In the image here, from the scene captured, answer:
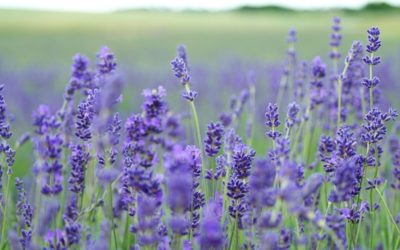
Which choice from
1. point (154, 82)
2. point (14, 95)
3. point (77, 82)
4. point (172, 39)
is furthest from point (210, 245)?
point (172, 39)

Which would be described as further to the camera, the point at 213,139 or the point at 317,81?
the point at 317,81

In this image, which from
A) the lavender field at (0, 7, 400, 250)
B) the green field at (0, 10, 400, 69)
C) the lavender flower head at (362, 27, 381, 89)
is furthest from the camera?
the green field at (0, 10, 400, 69)

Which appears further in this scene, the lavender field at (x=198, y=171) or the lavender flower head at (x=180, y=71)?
the lavender flower head at (x=180, y=71)

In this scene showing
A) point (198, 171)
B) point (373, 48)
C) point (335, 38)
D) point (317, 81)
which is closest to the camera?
point (198, 171)

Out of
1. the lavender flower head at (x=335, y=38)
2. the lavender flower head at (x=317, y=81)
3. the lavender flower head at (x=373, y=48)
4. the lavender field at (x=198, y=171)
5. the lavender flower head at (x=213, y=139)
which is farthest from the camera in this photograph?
the lavender flower head at (x=335, y=38)

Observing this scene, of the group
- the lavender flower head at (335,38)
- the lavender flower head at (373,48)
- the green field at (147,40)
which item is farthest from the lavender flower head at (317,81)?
the green field at (147,40)

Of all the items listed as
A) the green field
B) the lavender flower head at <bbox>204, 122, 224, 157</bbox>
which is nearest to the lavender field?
the lavender flower head at <bbox>204, 122, 224, 157</bbox>

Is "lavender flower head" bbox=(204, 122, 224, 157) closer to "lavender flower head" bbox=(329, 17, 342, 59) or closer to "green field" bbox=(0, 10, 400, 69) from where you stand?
"lavender flower head" bbox=(329, 17, 342, 59)

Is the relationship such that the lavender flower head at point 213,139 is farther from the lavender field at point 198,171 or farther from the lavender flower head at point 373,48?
the lavender flower head at point 373,48

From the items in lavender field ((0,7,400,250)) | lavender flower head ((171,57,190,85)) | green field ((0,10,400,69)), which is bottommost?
green field ((0,10,400,69))

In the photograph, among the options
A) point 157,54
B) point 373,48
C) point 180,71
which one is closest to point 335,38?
point 373,48

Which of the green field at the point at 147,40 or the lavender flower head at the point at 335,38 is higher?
the lavender flower head at the point at 335,38

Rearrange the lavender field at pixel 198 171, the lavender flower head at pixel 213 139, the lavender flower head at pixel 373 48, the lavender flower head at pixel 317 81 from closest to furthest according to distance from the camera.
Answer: the lavender field at pixel 198 171
the lavender flower head at pixel 213 139
the lavender flower head at pixel 373 48
the lavender flower head at pixel 317 81

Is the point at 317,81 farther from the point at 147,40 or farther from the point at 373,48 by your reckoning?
the point at 147,40
